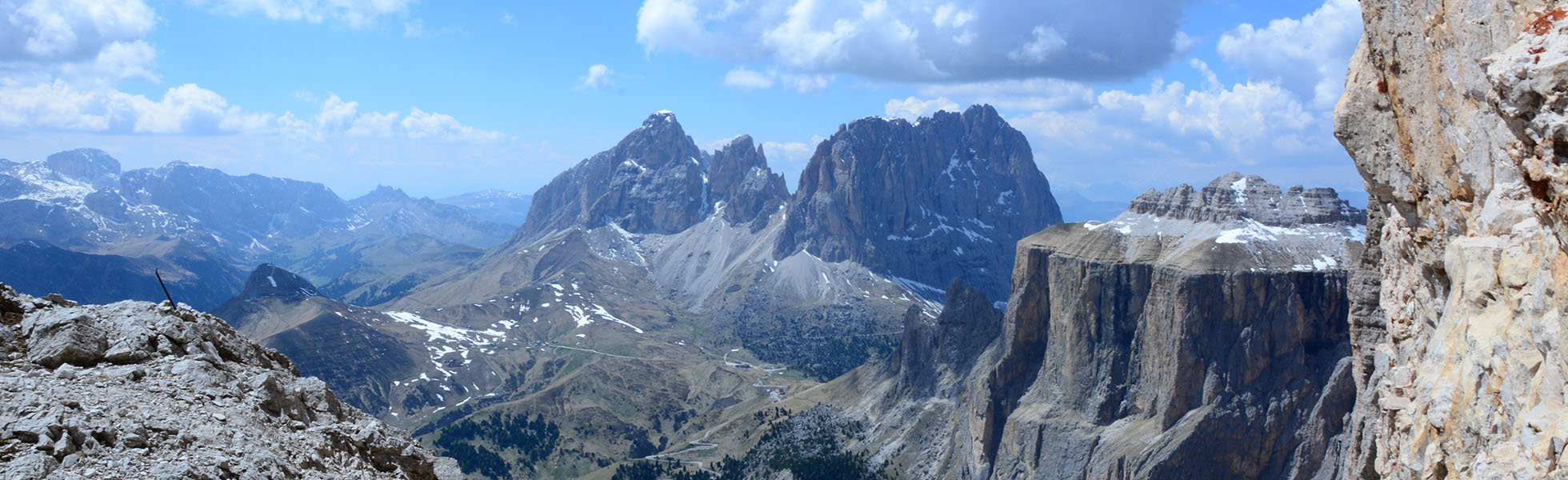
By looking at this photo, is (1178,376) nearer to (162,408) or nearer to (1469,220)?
(1469,220)

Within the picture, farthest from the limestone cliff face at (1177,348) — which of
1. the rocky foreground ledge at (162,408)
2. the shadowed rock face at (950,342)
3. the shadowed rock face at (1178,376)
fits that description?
the rocky foreground ledge at (162,408)

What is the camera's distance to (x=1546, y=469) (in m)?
13.9

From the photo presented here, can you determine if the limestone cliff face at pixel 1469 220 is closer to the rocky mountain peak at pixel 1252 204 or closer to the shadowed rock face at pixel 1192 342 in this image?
the shadowed rock face at pixel 1192 342

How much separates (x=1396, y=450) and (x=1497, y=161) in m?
10.1

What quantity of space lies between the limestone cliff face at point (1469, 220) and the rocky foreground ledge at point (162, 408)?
897 inches

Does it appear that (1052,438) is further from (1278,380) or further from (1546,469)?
(1546,469)

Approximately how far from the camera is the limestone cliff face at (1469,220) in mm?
14148

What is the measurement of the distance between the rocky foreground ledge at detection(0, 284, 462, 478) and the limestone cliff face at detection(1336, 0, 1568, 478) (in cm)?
2278

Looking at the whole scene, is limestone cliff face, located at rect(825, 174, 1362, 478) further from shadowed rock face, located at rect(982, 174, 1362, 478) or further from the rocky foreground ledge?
the rocky foreground ledge

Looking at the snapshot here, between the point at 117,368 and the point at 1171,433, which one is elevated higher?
the point at 117,368

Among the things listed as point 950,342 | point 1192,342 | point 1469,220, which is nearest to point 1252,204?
point 1192,342

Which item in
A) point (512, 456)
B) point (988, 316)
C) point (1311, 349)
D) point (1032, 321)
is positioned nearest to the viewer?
point (1311, 349)

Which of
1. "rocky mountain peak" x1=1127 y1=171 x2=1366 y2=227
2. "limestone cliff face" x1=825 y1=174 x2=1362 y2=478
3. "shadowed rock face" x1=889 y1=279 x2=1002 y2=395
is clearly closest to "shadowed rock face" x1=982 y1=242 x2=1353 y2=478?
"limestone cliff face" x1=825 y1=174 x2=1362 y2=478

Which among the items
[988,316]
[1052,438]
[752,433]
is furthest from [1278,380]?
[752,433]
